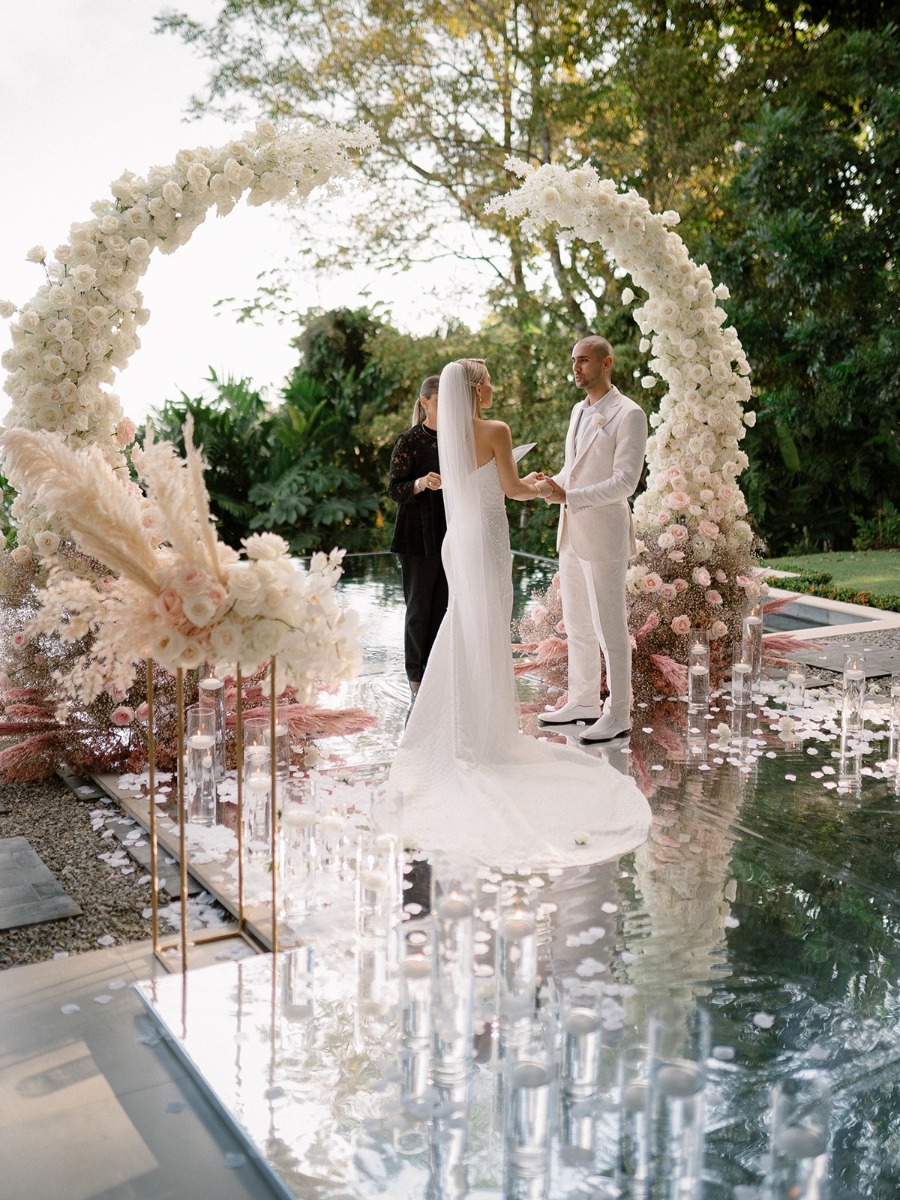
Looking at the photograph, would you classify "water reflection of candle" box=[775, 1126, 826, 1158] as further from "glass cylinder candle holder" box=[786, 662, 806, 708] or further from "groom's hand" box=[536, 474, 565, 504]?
"glass cylinder candle holder" box=[786, 662, 806, 708]

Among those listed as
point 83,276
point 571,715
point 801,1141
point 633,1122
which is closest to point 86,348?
point 83,276

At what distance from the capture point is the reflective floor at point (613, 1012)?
239 cm

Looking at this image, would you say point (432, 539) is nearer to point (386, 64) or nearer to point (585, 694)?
point (585, 694)

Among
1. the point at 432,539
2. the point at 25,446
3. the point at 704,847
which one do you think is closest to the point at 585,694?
the point at 432,539

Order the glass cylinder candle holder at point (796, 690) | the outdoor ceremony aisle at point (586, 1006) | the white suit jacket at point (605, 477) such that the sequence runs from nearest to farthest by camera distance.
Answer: the outdoor ceremony aisle at point (586, 1006)
the white suit jacket at point (605, 477)
the glass cylinder candle holder at point (796, 690)

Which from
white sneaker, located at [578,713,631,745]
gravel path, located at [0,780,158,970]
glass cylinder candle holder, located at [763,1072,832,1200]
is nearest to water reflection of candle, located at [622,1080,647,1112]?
glass cylinder candle holder, located at [763,1072,832,1200]

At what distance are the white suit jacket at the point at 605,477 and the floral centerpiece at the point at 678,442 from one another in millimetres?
867

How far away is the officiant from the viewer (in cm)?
577

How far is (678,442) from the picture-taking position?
6.79 meters

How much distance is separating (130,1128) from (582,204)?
5.22 m

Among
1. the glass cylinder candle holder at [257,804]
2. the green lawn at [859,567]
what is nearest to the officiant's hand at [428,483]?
the glass cylinder candle holder at [257,804]

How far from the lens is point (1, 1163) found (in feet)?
7.93

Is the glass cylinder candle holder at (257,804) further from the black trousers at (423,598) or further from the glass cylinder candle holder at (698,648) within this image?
the glass cylinder candle holder at (698,648)

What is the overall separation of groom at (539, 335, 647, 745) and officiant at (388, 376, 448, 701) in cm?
63
